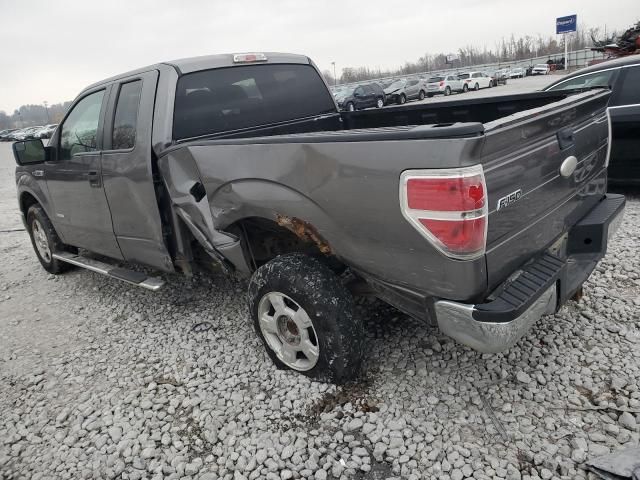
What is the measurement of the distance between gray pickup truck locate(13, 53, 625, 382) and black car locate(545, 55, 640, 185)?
8.20 feet

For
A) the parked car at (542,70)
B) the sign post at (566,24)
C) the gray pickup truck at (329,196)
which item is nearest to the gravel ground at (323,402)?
the gray pickup truck at (329,196)

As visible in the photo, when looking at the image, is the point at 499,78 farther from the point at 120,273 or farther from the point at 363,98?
the point at 120,273

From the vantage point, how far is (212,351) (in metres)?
3.50

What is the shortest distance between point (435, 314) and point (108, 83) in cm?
325

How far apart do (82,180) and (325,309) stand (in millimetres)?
2699

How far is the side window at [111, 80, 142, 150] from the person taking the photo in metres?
3.61

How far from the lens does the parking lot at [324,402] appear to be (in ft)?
7.86

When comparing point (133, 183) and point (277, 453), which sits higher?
point (133, 183)

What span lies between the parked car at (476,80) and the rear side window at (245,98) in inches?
1371

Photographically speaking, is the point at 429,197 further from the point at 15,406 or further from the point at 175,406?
the point at 15,406

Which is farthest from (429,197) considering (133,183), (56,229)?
(56,229)

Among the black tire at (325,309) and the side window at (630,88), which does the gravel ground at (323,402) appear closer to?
the black tire at (325,309)

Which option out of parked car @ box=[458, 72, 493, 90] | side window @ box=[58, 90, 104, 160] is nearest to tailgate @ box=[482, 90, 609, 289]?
side window @ box=[58, 90, 104, 160]

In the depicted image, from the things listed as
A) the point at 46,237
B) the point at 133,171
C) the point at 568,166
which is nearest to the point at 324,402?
the point at 568,166
